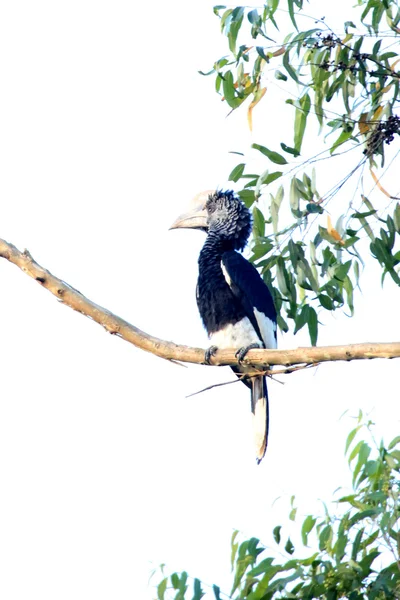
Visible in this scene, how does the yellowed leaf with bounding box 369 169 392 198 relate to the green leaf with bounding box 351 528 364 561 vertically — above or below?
above

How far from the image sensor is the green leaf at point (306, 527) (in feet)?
10.1

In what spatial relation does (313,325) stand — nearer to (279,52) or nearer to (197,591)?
(279,52)

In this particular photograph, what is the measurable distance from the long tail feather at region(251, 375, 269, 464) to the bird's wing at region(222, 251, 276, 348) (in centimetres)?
20

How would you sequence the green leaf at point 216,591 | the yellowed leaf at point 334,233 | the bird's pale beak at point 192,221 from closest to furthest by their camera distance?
the green leaf at point 216,591 < the yellowed leaf at point 334,233 < the bird's pale beak at point 192,221

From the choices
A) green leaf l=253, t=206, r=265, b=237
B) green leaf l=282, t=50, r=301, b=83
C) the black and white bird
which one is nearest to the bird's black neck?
the black and white bird

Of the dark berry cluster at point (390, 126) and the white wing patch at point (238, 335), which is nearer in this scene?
the dark berry cluster at point (390, 126)

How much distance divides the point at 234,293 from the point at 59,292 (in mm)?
1191

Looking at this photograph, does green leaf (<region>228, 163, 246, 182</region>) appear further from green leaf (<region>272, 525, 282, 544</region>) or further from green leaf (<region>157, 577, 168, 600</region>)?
green leaf (<region>157, 577, 168, 600</region>)

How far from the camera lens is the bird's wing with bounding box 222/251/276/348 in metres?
4.41

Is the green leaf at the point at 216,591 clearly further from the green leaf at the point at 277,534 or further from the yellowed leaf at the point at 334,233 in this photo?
the yellowed leaf at the point at 334,233

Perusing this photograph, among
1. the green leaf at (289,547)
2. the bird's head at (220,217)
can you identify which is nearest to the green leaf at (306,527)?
the green leaf at (289,547)

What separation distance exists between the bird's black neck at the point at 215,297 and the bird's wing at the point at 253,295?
4 centimetres

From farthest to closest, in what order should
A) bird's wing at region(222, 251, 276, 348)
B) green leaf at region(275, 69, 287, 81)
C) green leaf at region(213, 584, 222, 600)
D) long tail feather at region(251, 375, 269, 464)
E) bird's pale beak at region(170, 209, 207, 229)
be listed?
bird's pale beak at region(170, 209, 207, 229), long tail feather at region(251, 375, 269, 464), bird's wing at region(222, 251, 276, 348), green leaf at region(275, 69, 287, 81), green leaf at region(213, 584, 222, 600)

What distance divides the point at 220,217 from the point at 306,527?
2205 millimetres
